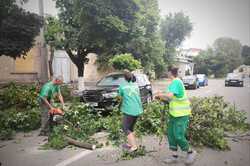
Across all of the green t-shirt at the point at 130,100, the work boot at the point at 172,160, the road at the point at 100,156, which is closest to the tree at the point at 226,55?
the road at the point at 100,156

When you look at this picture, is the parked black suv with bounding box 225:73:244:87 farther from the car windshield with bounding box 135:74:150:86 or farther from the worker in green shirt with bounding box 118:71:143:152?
the worker in green shirt with bounding box 118:71:143:152

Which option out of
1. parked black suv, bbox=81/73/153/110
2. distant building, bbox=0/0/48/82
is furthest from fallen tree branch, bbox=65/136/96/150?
distant building, bbox=0/0/48/82

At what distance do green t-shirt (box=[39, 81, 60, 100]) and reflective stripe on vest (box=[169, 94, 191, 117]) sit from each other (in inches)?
143

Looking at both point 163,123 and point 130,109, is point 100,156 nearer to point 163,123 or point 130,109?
point 130,109

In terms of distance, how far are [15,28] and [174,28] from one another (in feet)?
83.0

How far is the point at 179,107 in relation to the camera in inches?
193

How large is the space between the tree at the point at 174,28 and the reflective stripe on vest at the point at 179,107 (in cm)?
2888

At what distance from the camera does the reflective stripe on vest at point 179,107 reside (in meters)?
4.89

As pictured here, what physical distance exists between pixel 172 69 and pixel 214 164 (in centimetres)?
203

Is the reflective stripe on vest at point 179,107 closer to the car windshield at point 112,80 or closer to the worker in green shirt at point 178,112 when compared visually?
the worker in green shirt at point 178,112

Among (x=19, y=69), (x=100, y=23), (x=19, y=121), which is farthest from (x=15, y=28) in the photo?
(x=19, y=69)

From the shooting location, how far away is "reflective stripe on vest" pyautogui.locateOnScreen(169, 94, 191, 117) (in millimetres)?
4895

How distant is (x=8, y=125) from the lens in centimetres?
816

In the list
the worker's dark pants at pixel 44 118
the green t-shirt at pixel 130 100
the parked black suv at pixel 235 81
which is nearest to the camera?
the green t-shirt at pixel 130 100
